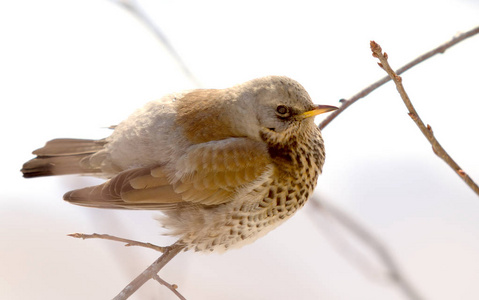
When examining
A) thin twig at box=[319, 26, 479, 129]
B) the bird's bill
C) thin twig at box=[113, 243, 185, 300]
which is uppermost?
the bird's bill

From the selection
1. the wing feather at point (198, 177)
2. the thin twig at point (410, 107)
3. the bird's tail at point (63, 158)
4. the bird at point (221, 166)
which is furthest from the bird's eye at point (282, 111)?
the bird's tail at point (63, 158)

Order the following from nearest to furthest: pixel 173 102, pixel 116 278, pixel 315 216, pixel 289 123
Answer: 1. pixel 289 123
2. pixel 173 102
3. pixel 315 216
4. pixel 116 278

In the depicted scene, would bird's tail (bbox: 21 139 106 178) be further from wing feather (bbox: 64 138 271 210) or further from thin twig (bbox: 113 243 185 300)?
thin twig (bbox: 113 243 185 300)

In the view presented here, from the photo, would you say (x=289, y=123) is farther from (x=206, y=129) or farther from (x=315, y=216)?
(x=315, y=216)

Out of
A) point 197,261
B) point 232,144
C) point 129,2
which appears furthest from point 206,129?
point 197,261

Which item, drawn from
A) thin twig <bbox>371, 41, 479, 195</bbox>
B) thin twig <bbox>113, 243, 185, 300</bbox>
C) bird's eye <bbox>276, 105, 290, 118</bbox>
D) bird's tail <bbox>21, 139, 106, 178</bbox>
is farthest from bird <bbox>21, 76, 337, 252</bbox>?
thin twig <bbox>371, 41, 479, 195</bbox>

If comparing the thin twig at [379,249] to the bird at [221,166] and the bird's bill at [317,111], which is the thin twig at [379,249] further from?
the bird's bill at [317,111]

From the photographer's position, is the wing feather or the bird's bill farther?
the wing feather
